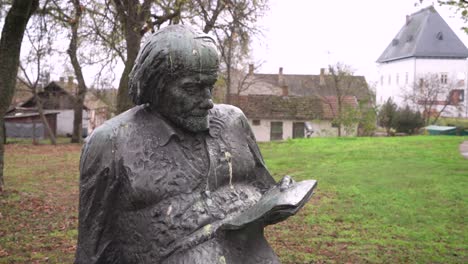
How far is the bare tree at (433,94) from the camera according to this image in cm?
4676

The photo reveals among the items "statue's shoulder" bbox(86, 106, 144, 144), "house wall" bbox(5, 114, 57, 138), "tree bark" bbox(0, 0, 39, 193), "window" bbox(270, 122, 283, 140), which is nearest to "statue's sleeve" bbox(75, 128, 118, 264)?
"statue's shoulder" bbox(86, 106, 144, 144)

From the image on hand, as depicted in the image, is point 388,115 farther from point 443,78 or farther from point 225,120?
point 225,120

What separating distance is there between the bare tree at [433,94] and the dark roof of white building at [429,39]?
3173 mm

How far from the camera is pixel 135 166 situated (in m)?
1.98

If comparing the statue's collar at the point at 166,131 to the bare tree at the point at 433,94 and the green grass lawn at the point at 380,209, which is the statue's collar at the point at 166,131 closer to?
the green grass lawn at the point at 380,209

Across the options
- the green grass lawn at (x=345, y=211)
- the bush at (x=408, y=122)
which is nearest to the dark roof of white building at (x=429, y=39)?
the bush at (x=408, y=122)

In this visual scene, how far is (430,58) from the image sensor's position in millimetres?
53750

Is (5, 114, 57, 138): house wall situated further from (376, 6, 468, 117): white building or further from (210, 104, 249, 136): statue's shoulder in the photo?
(210, 104, 249, 136): statue's shoulder

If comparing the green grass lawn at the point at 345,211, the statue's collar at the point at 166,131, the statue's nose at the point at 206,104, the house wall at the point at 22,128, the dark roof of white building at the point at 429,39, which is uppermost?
the dark roof of white building at the point at 429,39

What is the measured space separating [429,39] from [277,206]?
57825 millimetres

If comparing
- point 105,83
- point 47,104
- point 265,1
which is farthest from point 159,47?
point 47,104

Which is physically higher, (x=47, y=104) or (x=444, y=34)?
(x=444, y=34)

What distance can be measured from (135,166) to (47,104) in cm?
4531

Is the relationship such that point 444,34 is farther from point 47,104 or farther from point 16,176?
point 16,176
